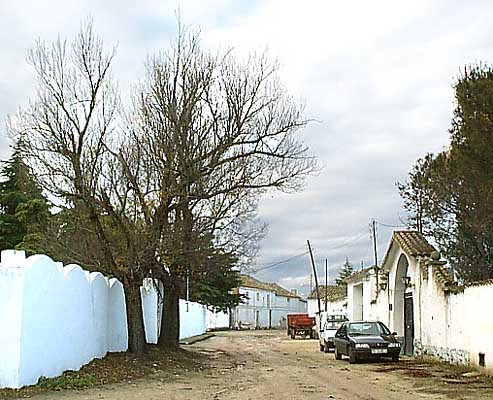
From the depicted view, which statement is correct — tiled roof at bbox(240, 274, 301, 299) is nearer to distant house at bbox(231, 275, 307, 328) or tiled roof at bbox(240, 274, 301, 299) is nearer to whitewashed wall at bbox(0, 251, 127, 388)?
distant house at bbox(231, 275, 307, 328)

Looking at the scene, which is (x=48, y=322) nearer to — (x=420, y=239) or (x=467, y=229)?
(x=467, y=229)

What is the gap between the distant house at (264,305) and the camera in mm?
102188

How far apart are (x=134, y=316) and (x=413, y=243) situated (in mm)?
11272

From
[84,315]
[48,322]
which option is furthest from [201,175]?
[48,322]

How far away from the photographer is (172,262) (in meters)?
24.5

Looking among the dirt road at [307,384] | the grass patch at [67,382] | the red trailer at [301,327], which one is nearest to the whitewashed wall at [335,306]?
the red trailer at [301,327]

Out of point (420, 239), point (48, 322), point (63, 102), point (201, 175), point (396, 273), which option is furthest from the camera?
point (396, 273)

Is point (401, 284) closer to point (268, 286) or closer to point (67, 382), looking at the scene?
point (67, 382)

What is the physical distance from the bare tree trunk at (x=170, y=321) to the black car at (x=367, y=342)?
611 cm

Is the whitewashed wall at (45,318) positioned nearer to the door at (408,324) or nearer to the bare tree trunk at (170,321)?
the bare tree trunk at (170,321)

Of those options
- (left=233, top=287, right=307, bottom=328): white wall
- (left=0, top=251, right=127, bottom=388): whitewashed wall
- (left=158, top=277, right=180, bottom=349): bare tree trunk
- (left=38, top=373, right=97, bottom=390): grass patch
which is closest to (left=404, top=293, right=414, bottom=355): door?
(left=158, top=277, right=180, bottom=349): bare tree trunk

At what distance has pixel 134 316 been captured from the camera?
2314cm

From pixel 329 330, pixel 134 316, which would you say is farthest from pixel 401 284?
pixel 134 316

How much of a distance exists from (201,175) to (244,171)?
1.53 meters
